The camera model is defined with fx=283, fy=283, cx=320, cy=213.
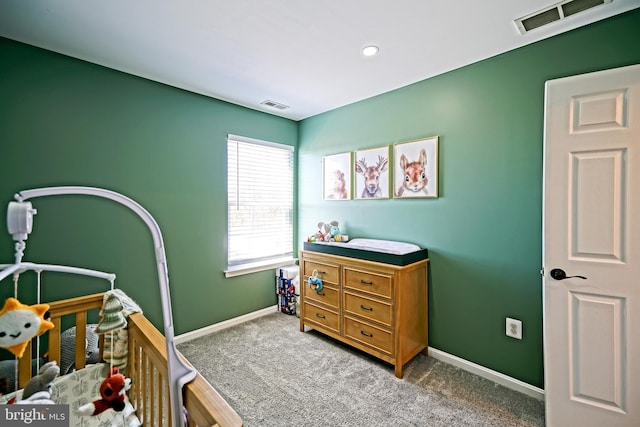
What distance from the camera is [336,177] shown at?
3.19 m

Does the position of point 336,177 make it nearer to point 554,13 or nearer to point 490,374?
point 554,13

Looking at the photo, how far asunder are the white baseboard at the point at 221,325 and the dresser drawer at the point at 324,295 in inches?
28.0

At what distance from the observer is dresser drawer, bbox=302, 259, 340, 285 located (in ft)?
8.44

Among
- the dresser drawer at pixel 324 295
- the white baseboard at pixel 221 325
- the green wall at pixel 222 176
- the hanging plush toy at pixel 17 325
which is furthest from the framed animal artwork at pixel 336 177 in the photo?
the hanging plush toy at pixel 17 325

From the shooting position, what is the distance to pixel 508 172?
80.3 inches

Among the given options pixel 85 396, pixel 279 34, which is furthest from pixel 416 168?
pixel 85 396

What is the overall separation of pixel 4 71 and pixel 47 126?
378 millimetres

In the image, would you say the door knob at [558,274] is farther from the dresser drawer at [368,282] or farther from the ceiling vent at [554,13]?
the ceiling vent at [554,13]

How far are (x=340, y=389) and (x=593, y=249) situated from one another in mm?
1753

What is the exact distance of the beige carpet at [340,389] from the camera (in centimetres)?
174

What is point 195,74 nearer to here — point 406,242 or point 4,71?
point 4,71

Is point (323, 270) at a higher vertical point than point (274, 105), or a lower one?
lower

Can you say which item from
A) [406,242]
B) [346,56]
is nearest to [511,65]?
[346,56]

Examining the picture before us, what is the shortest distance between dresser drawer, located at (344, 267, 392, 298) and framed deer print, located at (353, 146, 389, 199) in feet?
2.71
